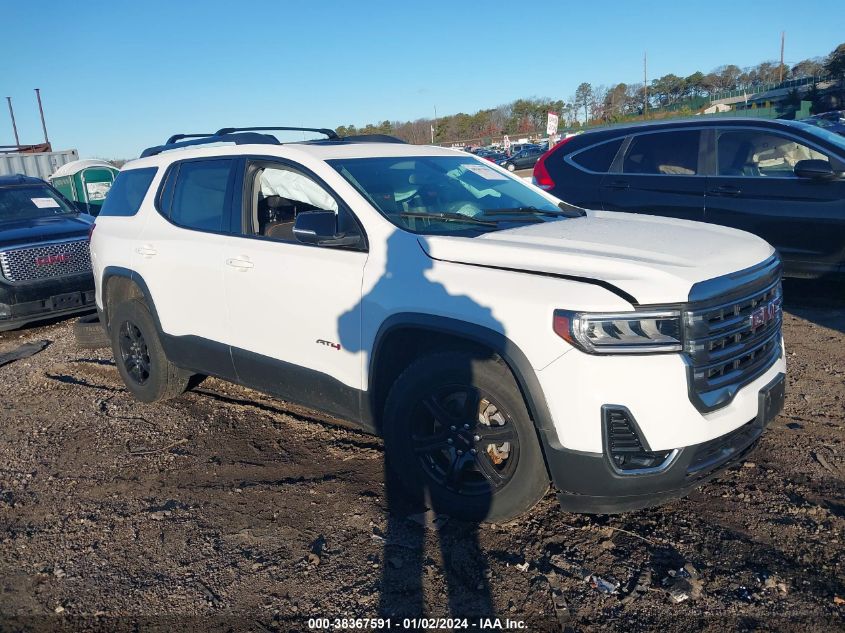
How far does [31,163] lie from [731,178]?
21.6m

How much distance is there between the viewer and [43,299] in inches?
305

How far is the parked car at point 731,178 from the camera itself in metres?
6.18

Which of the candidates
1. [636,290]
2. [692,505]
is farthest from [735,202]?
[636,290]

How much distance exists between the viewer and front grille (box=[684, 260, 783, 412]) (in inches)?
108

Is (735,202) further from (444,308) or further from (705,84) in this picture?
(705,84)

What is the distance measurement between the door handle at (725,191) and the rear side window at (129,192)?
5039 mm

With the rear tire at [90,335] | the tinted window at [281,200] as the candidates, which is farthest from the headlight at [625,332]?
the rear tire at [90,335]

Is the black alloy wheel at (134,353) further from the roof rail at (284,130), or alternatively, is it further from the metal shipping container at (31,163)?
the metal shipping container at (31,163)

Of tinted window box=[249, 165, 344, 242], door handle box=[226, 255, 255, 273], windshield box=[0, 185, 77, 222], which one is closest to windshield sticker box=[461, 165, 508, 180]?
tinted window box=[249, 165, 344, 242]

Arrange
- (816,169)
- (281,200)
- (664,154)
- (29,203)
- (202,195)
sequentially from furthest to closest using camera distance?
(29,203)
(664,154)
(816,169)
(202,195)
(281,200)

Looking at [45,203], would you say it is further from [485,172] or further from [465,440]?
[465,440]

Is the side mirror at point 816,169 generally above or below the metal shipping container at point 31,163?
below

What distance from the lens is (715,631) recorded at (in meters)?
2.54

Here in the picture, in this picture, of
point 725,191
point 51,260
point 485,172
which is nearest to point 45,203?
point 51,260
